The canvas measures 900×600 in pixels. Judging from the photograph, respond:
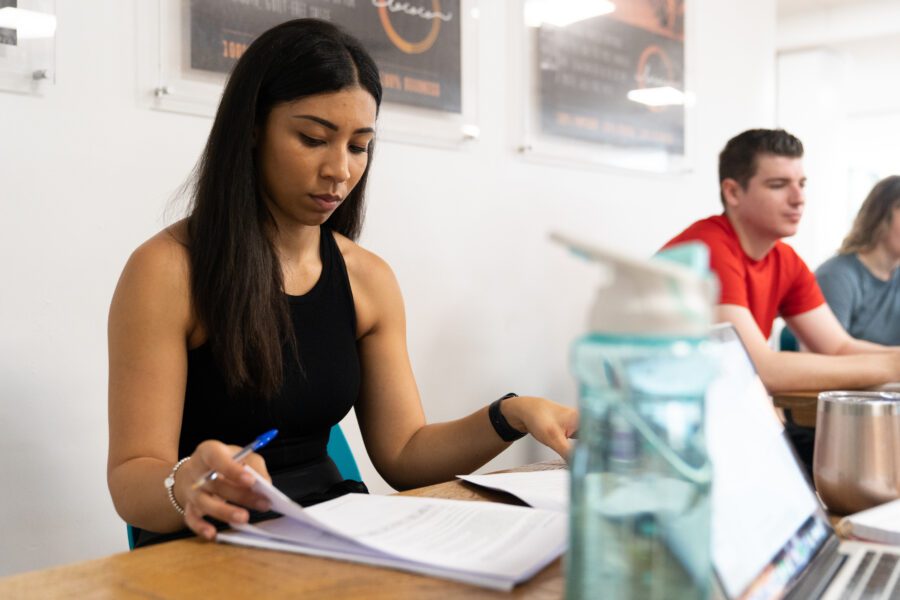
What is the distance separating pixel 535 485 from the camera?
3.18ft

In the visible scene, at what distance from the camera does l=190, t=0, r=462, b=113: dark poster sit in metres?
1.80

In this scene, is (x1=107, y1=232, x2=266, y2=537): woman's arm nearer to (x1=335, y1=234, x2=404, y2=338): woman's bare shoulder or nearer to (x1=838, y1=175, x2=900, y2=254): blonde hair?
(x1=335, y1=234, x2=404, y2=338): woman's bare shoulder

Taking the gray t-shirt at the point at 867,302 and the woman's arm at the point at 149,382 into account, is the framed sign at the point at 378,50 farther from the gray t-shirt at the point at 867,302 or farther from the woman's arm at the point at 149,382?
the gray t-shirt at the point at 867,302

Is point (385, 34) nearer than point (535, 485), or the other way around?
point (535, 485)

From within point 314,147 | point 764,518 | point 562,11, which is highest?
point 562,11

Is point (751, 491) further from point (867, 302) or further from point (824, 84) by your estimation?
point (824, 84)

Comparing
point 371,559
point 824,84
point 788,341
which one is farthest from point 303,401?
point 824,84

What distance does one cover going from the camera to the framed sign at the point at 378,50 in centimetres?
174

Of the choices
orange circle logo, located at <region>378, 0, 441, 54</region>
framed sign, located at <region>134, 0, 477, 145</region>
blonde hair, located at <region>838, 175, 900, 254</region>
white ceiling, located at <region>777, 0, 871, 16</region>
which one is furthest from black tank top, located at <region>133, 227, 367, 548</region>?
→ white ceiling, located at <region>777, 0, 871, 16</region>

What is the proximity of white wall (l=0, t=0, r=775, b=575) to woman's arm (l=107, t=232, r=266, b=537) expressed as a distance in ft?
1.59

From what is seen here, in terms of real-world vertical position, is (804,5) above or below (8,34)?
above

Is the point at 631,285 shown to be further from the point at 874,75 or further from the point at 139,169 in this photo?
the point at 874,75

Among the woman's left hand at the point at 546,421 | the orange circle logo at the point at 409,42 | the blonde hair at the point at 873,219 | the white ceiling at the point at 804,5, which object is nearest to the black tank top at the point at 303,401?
the woman's left hand at the point at 546,421

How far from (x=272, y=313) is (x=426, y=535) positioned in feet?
1.79
